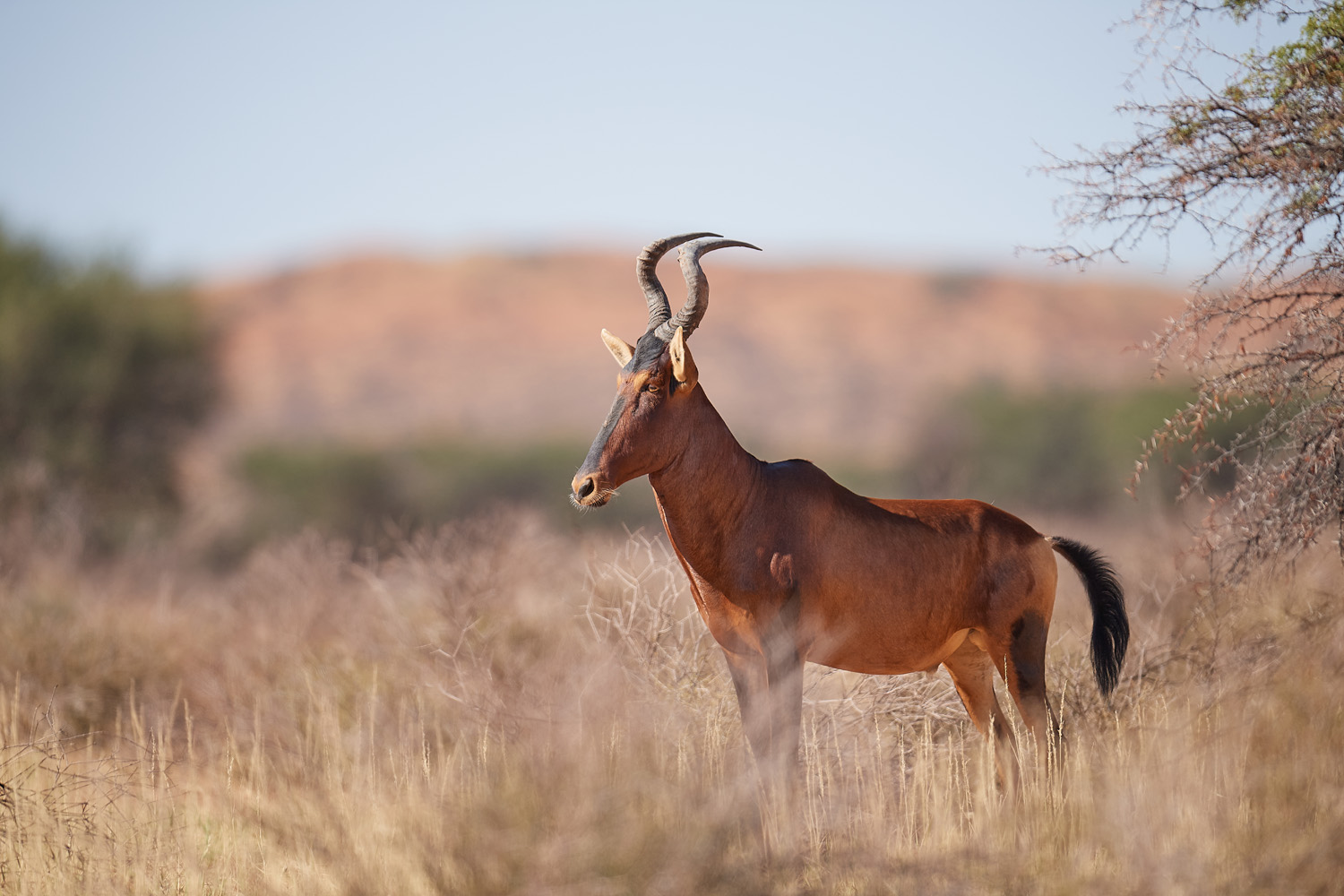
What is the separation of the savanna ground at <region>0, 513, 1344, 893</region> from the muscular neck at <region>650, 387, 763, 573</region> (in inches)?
31.5

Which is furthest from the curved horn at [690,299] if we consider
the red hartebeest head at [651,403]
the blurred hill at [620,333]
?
the blurred hill at [620,333]

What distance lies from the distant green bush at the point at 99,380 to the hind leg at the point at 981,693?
667 inches

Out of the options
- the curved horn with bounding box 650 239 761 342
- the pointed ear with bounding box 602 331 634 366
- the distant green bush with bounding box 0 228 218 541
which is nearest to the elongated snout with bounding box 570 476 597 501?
the curved horn with bounding box 650 239 761 342

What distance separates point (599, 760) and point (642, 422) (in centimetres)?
158

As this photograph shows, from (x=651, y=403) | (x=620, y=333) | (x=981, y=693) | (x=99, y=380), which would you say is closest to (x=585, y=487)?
(x=651, y=403)

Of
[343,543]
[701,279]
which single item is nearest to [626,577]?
[701,279]

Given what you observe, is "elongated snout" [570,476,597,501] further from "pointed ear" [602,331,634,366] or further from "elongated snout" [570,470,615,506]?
"pointed ear" [602,331,634,366]

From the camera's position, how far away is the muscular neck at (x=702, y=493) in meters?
5.04

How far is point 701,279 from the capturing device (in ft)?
16.4

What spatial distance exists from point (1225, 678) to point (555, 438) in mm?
34250

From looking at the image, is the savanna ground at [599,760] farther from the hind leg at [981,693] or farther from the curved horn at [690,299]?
the curved horn at [690,299]

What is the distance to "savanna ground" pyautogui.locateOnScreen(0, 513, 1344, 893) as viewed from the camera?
12.9 ft

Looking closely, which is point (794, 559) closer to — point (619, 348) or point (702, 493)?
point (702, 493)

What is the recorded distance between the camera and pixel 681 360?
190 inches
